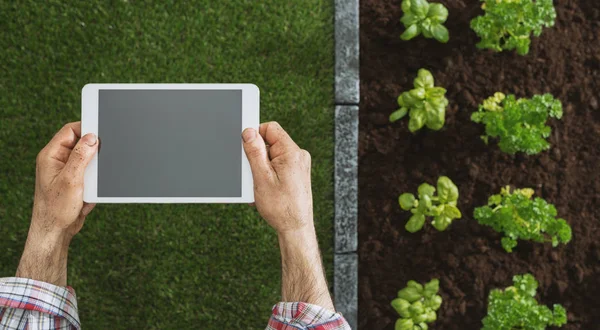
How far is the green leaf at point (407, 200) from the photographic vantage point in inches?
113

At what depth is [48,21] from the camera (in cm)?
288

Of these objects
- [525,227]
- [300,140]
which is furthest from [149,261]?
[525,227]

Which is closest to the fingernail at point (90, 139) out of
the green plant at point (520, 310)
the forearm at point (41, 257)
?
the forearm at point (41, 257)

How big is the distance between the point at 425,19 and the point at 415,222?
1030 mm

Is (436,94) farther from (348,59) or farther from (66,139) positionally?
(66,139)

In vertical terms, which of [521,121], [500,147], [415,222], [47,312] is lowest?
[47,312]

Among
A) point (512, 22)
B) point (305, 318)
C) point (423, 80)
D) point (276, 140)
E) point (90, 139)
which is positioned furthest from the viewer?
point (423, 80)

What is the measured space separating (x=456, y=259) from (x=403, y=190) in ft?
1.51

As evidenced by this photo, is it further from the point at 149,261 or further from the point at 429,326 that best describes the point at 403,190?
the point at 149,261

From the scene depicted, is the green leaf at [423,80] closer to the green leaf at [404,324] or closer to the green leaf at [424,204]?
the green leaf at [424,204]

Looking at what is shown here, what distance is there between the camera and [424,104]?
2.84 metres

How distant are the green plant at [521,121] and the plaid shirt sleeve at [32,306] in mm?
2098

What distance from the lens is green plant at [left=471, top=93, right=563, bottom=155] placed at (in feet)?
9.07

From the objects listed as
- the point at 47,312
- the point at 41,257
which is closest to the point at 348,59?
the point at 41,257
